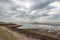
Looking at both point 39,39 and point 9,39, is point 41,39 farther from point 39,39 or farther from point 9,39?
point 9,39

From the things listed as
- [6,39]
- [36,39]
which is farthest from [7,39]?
[36,39]

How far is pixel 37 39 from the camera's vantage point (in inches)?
1034

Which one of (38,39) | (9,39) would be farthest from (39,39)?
(9,39)

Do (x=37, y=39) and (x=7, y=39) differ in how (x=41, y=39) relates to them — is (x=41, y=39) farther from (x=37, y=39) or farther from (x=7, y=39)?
(x=7, y=39)

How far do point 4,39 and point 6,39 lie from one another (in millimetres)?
338

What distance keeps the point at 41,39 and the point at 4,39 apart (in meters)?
7.60

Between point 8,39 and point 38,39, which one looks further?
point 38,39

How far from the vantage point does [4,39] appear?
2242cm

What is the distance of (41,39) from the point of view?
26031 millimetres

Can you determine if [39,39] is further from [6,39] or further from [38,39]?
[6,39]

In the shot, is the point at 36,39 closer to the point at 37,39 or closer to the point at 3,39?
the point at 37,39

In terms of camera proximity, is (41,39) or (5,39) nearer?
(5,39)

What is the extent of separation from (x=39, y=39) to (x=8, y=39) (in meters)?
6.68

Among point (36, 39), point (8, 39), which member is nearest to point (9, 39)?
point (8, 39)
